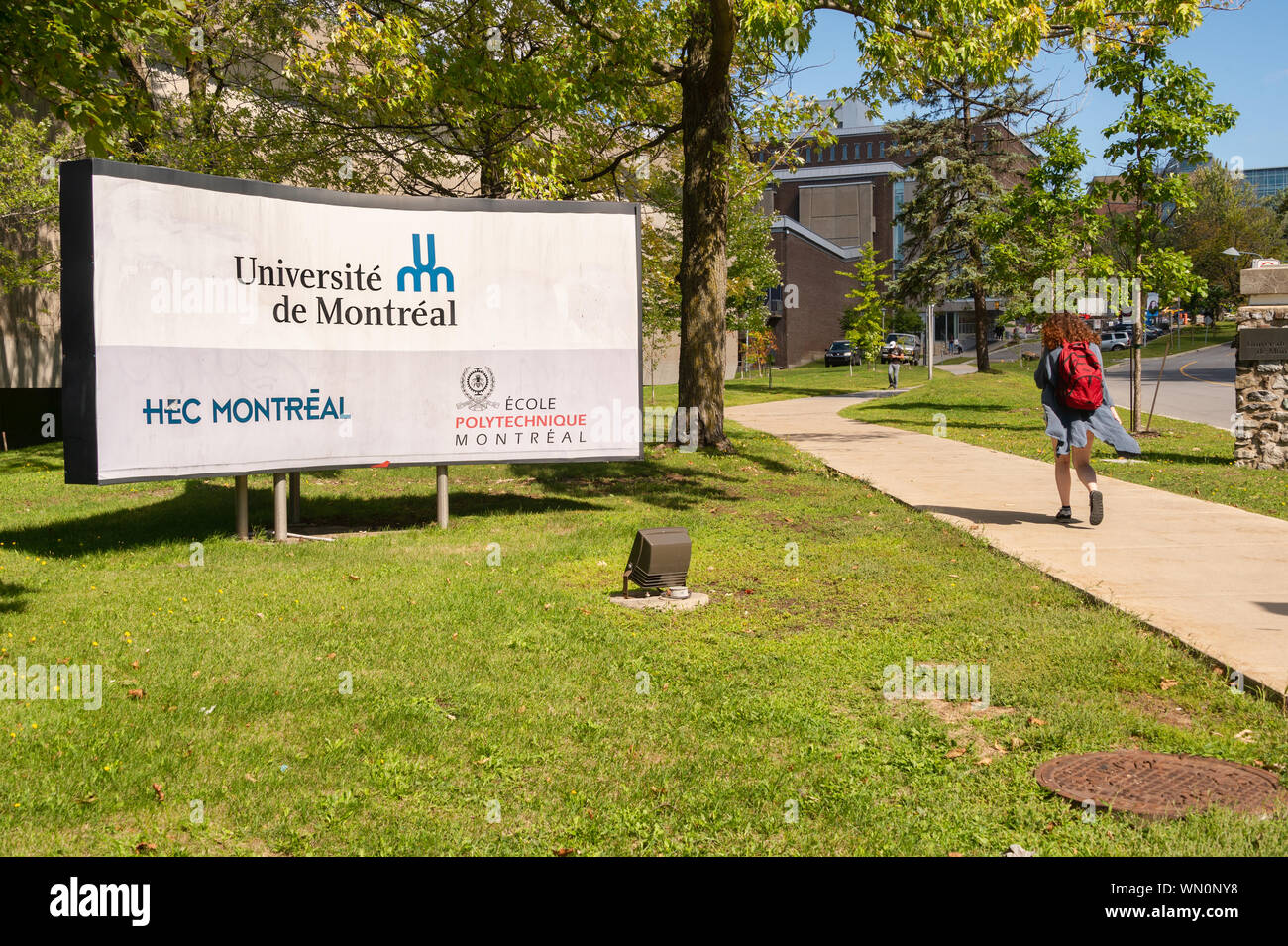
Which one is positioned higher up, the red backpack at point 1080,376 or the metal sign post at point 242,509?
the red backpack at point 1080,376

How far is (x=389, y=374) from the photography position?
1104 cm

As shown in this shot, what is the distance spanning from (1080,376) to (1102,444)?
32.0 feet

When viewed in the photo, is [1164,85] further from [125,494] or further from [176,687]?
[176,687]

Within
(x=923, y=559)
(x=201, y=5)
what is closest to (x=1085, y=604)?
(x=923, y=559)

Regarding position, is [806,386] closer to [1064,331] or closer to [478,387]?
[478,387]

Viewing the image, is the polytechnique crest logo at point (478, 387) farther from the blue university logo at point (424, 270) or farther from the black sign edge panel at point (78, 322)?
the black sign edge panel at point (78, 322)

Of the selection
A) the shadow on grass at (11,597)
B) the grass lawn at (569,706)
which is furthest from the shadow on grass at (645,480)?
the shadow on grass at (11,597)

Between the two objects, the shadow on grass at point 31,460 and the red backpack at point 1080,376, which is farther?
the shadow on grass at point 31,460

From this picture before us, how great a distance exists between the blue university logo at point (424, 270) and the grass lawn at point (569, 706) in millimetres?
2771

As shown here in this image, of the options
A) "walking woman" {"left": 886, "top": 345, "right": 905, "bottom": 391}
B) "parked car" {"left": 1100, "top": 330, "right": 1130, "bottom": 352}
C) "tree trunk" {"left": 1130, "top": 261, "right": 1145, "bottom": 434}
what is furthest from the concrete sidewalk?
"parked car" {"left": 1100, "top": 330, "right": 1130, "bottom": 352}

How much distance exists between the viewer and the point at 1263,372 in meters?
15.4

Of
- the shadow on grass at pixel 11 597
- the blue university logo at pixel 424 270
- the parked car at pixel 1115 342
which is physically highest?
the parked car at pixel 1115 342

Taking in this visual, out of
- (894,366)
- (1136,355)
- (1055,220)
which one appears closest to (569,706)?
(1136,355)

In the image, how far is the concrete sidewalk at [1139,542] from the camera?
22.1 feet
